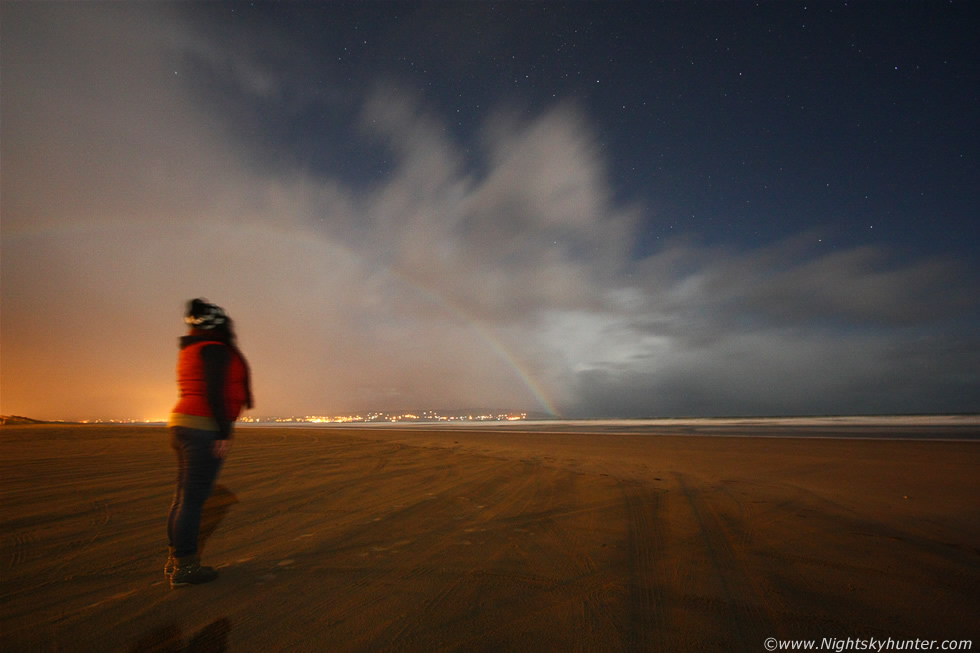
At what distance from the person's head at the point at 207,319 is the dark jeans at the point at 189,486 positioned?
0.73 metres

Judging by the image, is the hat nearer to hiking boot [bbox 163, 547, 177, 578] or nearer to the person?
the person

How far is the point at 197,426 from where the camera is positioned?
9.45 feet

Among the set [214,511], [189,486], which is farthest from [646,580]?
[214,511]

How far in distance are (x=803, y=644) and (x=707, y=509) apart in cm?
302

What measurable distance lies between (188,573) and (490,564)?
223 cm

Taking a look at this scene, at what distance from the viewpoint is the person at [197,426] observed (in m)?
2.83

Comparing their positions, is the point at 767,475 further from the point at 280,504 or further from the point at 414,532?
the point at 280,504

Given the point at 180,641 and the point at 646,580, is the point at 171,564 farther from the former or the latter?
the point at 646,580

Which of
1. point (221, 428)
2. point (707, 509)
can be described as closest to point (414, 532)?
point (221, 428)

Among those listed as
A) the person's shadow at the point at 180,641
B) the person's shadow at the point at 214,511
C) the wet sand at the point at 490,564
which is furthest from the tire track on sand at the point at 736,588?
the person's shadow at the point at 214,511

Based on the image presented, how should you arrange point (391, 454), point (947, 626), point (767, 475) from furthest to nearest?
point (391, 454) < point (767, 475) < point (947, 626)

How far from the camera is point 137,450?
35.4 feet

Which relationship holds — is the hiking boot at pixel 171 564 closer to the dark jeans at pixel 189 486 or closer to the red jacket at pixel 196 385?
the dark jeans at pixel 189 486

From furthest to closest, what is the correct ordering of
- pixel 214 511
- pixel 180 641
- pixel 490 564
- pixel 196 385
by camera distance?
pixel 214 511 → pixel 490 564 → pixel 196 385 → pixel 180 641
